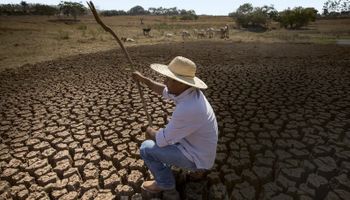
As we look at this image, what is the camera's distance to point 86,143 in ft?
11.9

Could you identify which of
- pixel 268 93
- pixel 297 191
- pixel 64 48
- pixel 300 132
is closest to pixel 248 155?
pixel 297 191

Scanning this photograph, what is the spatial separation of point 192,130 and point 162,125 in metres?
1.82

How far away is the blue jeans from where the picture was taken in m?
2.43

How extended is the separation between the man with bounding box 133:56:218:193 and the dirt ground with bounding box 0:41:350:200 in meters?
0.38

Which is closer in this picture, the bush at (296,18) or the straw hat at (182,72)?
the straw hat at (182,72)

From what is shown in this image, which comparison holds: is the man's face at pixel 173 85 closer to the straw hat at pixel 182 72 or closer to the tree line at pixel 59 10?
the straw hat at pixel 182 72

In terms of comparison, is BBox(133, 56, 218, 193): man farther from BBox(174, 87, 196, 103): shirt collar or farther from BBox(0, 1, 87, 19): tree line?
BBox(0, 1, 87, 19): tree line

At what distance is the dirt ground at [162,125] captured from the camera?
279cm

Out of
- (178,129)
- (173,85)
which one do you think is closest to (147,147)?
(178,129)

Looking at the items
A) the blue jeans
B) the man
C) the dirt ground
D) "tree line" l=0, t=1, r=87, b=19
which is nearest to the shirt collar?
the man

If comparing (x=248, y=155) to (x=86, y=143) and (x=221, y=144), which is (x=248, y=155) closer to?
(x=221, y=144)

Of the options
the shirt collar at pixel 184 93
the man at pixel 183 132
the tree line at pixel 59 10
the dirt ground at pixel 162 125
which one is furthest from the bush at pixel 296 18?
the shirt collar at pixel 184 93

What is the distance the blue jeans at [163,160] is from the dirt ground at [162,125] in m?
0.27

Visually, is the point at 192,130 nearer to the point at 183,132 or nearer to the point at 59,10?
the point at 183,132
